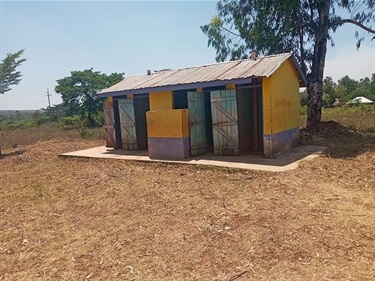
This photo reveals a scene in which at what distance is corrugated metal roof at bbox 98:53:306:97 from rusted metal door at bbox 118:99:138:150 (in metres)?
0.46

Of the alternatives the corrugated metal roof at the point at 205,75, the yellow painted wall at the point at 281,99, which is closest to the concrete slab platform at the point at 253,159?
the yellow painted wall at the point at 281,99

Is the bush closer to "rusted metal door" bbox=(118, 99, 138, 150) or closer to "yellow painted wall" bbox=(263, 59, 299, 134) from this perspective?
"rusted metal door" bbox=(118, 99, 138, 150)

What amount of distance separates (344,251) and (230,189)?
2.77 m

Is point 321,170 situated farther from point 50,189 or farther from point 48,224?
point 50,189

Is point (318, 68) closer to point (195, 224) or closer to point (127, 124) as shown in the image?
Result: point (127, 124)

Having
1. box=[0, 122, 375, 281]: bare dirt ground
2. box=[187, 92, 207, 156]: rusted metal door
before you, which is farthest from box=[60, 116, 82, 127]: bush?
box=[0, 122, 375, 281]: bare dirt ground

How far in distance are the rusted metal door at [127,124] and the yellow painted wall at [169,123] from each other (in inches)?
68.5

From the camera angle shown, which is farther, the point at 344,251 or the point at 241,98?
the point at 241,98

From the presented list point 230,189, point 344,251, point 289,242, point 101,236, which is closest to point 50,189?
point 101,236

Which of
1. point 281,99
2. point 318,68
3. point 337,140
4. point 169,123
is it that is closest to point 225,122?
point 169,123

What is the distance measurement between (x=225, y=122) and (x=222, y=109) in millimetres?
402

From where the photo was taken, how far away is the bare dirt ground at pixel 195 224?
331 centimetres

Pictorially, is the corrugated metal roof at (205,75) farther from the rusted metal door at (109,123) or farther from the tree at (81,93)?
the tree at (81,93)

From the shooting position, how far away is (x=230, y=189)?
600 cm
